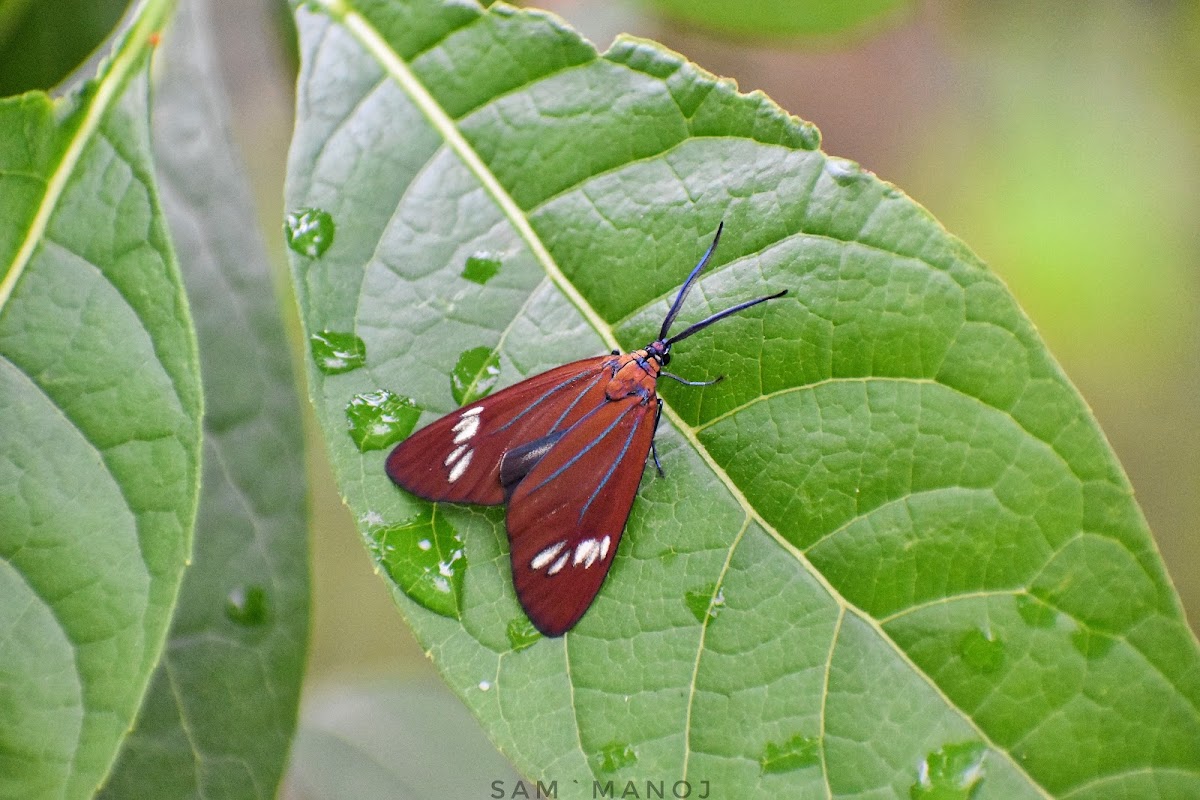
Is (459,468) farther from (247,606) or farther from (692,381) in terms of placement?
(247,606)

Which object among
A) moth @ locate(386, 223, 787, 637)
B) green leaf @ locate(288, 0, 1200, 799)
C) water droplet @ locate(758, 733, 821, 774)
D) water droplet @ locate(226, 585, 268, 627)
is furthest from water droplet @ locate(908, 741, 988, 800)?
water droplet @ locate(226, 585, 268, 627)

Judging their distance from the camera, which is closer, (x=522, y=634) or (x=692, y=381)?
(x=522, y=634)

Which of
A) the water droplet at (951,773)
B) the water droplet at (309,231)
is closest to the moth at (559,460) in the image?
the water droplet at (309,231)

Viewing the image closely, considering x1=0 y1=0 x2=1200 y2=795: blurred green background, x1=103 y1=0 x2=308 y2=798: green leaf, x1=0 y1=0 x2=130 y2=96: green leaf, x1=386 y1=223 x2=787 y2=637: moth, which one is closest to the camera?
x1=386 y1=223 x2=787 y2=637: moth

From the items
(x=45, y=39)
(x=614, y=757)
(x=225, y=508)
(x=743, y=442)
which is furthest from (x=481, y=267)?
(x=45, y=39)

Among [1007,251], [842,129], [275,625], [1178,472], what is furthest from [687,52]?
[1178,472]

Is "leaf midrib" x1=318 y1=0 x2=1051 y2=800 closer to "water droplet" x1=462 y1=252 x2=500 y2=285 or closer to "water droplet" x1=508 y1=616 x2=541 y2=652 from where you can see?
"water droplet" x1=462 y1=252 x2=500 y2=285
